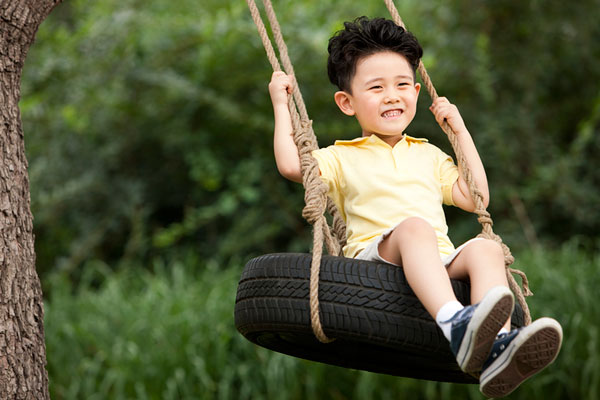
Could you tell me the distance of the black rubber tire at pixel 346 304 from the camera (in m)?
2.07

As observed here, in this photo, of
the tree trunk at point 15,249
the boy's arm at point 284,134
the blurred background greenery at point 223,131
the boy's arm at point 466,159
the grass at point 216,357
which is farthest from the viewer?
the blurred background greenery at point 223,131

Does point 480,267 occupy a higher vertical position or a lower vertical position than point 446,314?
higher

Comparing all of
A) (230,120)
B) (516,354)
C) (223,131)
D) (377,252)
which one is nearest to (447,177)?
(377,252)

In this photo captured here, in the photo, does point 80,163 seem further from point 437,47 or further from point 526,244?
point 526,244

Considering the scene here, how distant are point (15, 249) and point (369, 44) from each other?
1.21 metres

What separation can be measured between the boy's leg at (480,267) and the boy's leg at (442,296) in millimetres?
96

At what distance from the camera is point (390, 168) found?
2510 millimetres

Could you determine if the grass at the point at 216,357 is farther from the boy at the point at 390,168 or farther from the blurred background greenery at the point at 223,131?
the boy at the point at 390,168

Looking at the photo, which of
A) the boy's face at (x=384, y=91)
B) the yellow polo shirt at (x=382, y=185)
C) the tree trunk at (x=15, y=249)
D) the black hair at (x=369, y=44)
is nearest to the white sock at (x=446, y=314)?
the yellow polo shirt at (x=382, y=185)

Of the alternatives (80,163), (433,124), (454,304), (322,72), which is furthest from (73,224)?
(454,304)

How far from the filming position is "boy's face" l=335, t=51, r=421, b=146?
2451mm

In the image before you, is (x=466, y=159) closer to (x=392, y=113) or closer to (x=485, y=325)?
(x=392, y=113)

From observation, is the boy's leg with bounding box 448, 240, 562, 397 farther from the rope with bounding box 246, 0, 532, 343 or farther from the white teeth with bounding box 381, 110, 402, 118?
the white teeth with bounding box 381, 110, 402, 118

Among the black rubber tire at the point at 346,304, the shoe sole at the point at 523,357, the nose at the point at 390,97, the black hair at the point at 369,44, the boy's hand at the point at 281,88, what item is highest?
the black hair at the point at 369,44
